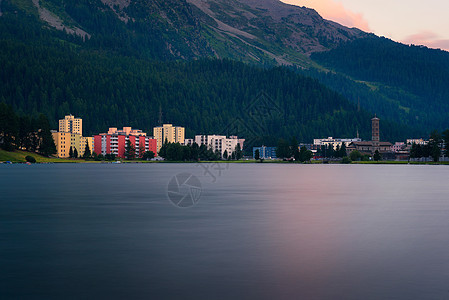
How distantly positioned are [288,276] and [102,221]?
88.0 feet

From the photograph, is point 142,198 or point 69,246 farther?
point 142,198

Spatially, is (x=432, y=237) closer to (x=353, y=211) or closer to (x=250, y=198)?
(x=353, y=211)

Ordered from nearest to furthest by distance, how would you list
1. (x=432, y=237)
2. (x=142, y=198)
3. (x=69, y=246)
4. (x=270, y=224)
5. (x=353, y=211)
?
(x=69, y=246) → (x=432, y=237) → (x=270, y=224) → (x=353, y=211) → (x=142, y=198)

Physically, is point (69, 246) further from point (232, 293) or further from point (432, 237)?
point (432, 237)

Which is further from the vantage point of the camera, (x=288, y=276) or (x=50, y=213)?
(x=50, y=213)

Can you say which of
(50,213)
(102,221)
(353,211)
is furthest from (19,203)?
(353,211)

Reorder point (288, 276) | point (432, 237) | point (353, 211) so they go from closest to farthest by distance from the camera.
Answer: point (288, 276) < point (432, 237) < point (353, 211)

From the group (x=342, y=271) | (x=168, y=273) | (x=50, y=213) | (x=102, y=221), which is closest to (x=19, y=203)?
(x=50, y=213)

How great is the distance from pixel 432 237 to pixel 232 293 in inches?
889

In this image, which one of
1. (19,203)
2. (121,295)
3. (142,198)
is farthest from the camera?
(142,198)

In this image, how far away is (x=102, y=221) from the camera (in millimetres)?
50375

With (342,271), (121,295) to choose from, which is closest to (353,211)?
(342,271)

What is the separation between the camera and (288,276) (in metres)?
27.8

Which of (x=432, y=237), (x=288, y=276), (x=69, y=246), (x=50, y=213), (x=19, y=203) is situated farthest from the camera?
(x=19, y=203)
